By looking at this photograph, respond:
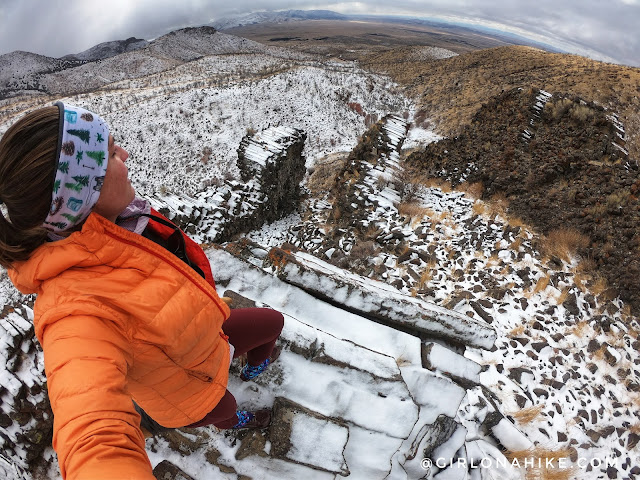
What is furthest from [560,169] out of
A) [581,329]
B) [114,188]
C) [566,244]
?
[114,188]

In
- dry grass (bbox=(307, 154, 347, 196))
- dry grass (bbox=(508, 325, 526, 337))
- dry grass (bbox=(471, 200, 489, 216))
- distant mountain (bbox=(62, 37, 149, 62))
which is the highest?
dry grass (bbox=(471, 200, 489, 216))

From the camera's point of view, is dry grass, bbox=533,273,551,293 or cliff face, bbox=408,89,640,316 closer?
dry grass, bbox=533,273,551,293

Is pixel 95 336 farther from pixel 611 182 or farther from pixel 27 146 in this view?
pixel 611 182

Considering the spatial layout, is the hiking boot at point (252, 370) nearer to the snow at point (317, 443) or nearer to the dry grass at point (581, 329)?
the snow at point (317, 443)

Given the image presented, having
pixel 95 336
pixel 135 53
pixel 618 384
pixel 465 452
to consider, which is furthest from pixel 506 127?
pixel 135 53

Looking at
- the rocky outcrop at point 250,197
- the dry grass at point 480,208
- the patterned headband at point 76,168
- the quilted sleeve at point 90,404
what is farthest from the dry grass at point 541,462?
the rocky outcrop at point 250,197

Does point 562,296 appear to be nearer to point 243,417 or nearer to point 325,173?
point 243,417

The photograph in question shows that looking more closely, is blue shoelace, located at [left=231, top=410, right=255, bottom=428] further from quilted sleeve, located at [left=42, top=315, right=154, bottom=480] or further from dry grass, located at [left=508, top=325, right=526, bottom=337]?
dry grass, located at [left=508, top=325, right=526, bottom=337]

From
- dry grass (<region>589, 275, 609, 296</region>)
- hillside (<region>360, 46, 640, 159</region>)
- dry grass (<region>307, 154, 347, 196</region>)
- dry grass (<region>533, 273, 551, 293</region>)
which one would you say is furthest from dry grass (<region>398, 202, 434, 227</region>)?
hillside (<region>360, 46, 640, 159</region>)
